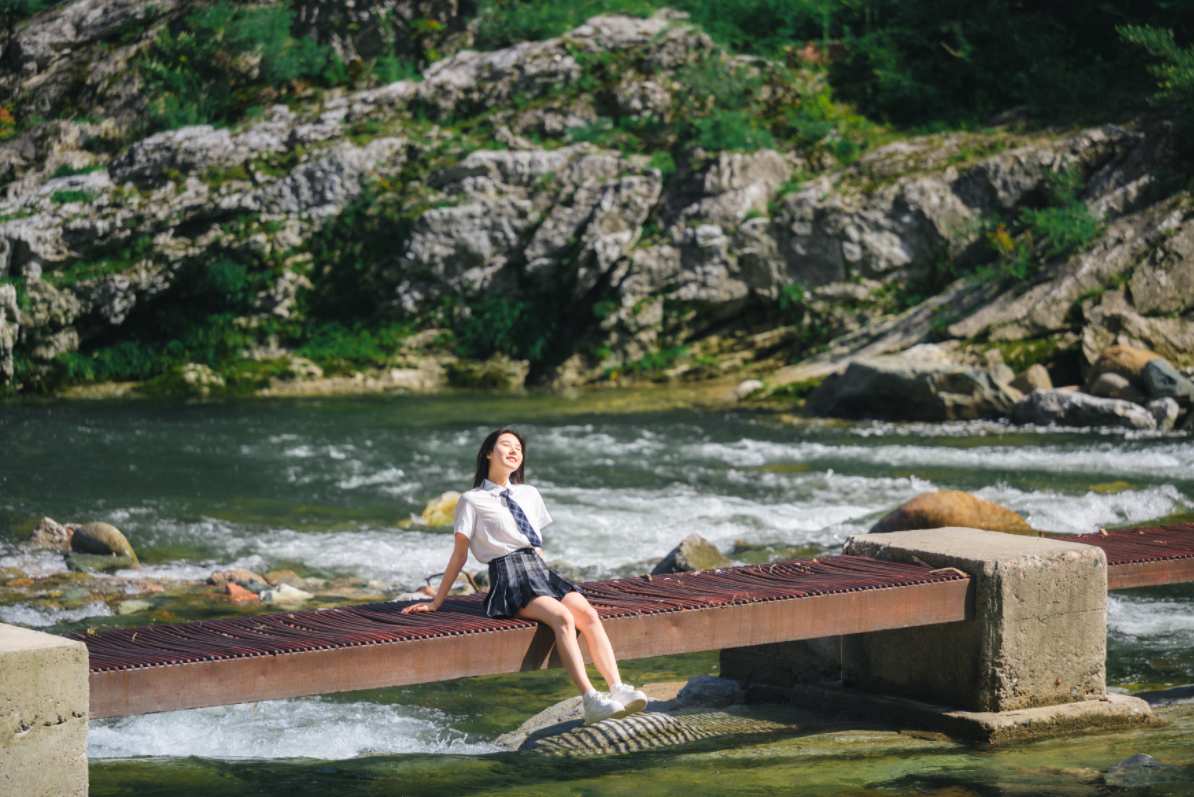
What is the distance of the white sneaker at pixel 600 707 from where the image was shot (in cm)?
454

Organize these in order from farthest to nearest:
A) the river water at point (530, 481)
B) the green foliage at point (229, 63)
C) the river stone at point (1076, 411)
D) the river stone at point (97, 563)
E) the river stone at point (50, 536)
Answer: the green foliage at point (229, 63)
the river stone at point (1076, 411)
the river stone at point (50, 536)
the river stone at point (97, 563)
the river water at point (530, 481)

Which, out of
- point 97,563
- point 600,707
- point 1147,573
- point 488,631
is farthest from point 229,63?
point 1147,573

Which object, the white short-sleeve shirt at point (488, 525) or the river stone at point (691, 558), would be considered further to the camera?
the river stone at point (691, 558)

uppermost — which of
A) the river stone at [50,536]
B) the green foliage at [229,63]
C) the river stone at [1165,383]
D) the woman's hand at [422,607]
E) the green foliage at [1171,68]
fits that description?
the green foliage at [229,63]

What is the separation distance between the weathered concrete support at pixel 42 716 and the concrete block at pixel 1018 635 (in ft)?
12.0

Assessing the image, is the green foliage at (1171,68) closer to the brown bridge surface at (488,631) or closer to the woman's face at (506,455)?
the brown bridge surface at (488,631)

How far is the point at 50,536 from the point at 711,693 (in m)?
7.11

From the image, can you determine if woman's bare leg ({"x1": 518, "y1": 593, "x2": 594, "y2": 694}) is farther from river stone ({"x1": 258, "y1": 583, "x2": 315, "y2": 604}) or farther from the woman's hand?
river stone ({"x1": 258, "y1": 583, "x2": 315, "y2": 604})

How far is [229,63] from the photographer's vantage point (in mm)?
28625

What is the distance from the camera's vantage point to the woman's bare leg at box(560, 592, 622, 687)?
4.48 metres

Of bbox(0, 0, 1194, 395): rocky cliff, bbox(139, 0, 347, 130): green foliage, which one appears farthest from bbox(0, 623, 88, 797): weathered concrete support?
bbox(139, 0, 347, 130): green foliage

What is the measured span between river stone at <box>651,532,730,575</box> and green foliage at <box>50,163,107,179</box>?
21642 millimetres

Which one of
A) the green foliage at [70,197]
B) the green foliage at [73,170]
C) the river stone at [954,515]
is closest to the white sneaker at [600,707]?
the river stone at [954,515]

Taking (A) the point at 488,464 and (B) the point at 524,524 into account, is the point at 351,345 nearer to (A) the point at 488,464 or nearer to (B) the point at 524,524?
(A) the point at 488,464
